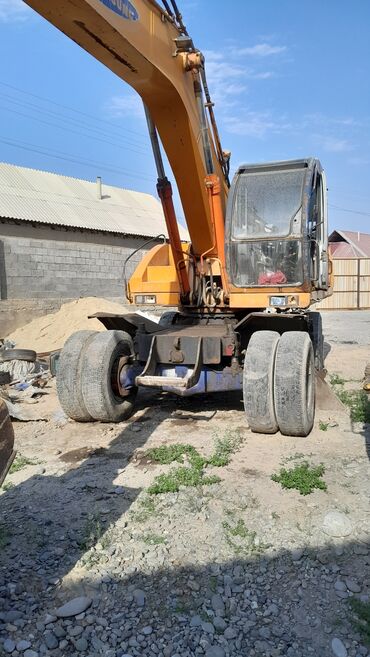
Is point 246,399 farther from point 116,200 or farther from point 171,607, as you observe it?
point 116,200

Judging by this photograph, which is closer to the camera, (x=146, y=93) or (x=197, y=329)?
(x=146, y=93)

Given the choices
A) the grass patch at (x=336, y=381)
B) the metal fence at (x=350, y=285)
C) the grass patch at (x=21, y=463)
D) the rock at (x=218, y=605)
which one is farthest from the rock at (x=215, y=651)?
the metal fence at (x=350, y=285)

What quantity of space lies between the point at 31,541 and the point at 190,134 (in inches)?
182

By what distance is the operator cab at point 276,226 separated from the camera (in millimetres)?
6141

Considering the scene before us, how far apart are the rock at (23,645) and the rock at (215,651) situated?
0.89 meters

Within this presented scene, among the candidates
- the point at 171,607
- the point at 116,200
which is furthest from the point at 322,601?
the point at 116,200

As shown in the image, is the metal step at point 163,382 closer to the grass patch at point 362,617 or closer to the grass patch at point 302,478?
the grass patch at point 302,478

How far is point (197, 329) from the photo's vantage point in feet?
22.9

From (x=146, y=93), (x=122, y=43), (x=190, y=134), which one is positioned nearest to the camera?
(x=122, y=43)

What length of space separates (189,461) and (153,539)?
149 centimetres

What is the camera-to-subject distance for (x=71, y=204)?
697 inches

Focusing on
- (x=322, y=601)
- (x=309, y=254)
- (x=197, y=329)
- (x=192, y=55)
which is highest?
(x=192, y=55)

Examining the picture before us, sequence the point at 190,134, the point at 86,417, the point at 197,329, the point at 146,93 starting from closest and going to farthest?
the point at 146,93 < the point at 190,134 < the point at 86,417 < the point at 197,329

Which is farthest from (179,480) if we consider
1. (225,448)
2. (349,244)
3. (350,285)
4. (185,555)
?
(349,244)
